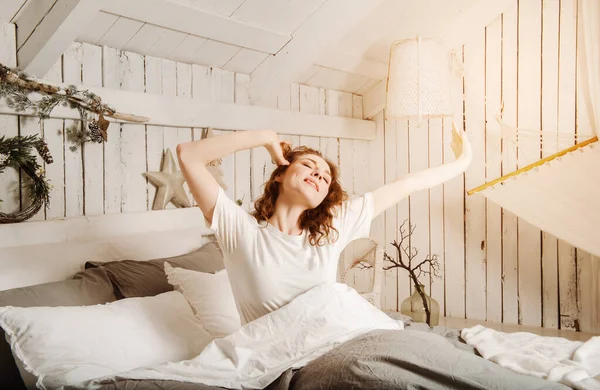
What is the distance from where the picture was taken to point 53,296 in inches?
60.3

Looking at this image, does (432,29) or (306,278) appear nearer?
(306,278)

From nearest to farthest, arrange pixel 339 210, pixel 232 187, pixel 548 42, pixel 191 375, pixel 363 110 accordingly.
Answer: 1. pixel 191 375
2. pixel 339 210
3. pixel 232 187
4. pixel 548 42
5. pixel 363 110

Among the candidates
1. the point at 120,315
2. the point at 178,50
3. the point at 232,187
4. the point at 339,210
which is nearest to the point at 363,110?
the point at 232,187

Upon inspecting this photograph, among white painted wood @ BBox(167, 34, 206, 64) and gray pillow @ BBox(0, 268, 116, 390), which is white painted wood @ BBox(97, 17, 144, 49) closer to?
white painted wood @ BBox(167, 34, 206, 64)

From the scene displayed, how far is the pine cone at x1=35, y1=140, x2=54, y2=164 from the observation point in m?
1.78

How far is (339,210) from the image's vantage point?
6.00 feet

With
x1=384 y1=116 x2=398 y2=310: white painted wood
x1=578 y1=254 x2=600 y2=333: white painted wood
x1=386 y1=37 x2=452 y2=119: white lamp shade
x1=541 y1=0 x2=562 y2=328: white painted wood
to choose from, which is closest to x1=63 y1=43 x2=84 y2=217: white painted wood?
x1=386 y1=37 x2=452 y2=119: white lamp shade

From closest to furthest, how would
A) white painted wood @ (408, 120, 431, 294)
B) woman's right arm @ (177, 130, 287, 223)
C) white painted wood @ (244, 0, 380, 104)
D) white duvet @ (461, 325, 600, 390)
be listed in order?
white duvet @ (461, 325, 600, 390)
woman's right arm @ (177, 130, 287, 223)
white painted wood @ (244, 0, 380, 104)
white painted wood @ (408, 120, 431, 294)

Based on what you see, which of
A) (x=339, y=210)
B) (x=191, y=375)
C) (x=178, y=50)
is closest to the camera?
(x=191, y=375)

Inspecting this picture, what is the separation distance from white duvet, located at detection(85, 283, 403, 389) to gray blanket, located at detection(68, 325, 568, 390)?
0.05 m

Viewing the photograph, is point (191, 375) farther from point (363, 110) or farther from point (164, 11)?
point (363, 110)

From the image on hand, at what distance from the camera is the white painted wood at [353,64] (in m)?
2.89

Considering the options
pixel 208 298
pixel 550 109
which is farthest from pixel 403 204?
pixel 208 298

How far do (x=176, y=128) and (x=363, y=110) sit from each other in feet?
5.19
